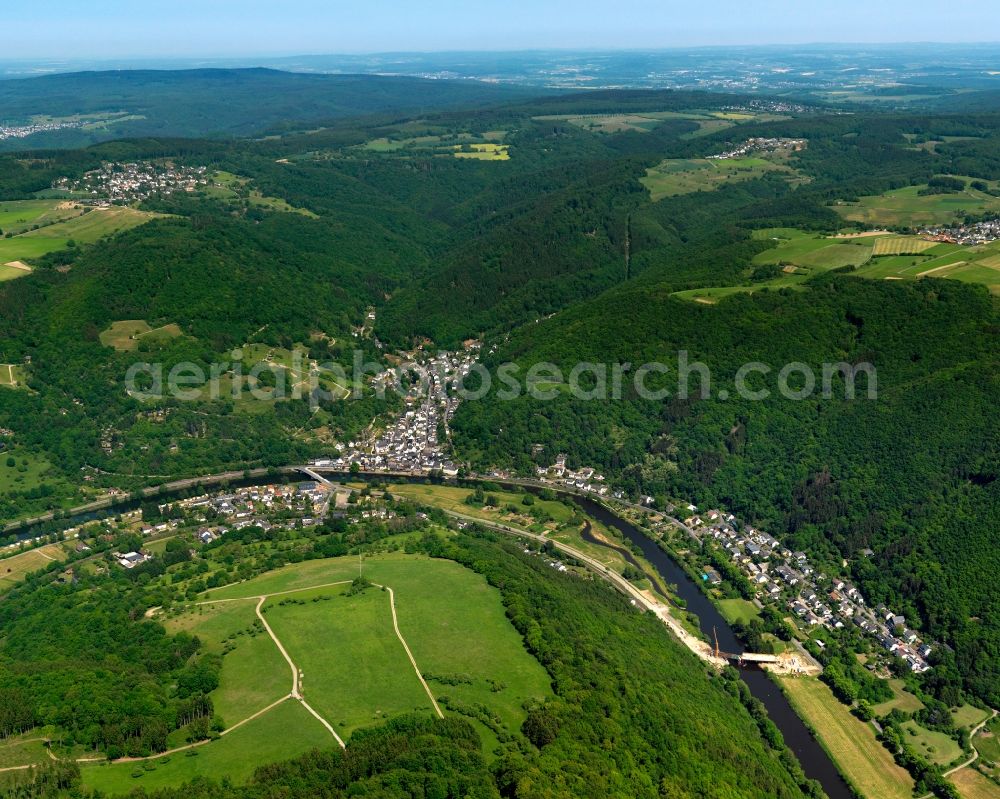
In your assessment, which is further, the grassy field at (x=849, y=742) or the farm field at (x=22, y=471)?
the farm field at (x=22, y=471)

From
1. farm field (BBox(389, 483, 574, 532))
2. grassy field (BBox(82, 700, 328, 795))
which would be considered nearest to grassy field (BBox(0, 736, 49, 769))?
grassy field (BBox(82, 700, 328, 795))

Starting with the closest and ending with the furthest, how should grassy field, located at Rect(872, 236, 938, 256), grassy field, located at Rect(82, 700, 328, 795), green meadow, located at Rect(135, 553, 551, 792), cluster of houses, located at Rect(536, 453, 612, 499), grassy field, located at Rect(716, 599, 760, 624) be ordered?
1. grassy field, located at Rect(82, 700, 328, 795)
2. green meadow, located at Rect(135, 553, 551, 792)
3. grassy field, located at Rect(716, 599, 760, 624)
4. cluster of houses, located at Rect(536, 453, 612, 499)
5. grassy field, located at Rect(872, 236, 938, 256)

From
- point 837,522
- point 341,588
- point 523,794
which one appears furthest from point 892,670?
point 341,588

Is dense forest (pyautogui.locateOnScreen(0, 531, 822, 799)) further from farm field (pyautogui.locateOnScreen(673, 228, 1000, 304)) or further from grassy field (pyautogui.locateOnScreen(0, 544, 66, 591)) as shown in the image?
farm field (pyautogui.locateOnScreen(673, 228, 1000, 304))

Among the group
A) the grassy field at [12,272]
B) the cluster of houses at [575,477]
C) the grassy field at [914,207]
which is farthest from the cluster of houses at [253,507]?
the grassy field at [914,207]

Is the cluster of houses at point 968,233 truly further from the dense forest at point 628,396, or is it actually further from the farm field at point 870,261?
the dense forest at point 628,396
